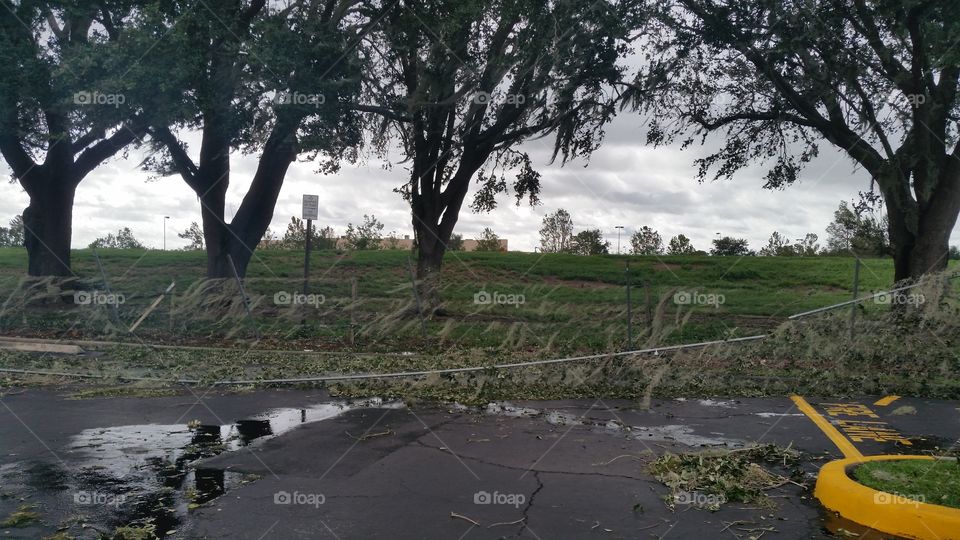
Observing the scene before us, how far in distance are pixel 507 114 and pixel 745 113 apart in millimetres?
6165

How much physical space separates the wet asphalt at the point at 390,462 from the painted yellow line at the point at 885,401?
0.22 m

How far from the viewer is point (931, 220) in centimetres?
1817

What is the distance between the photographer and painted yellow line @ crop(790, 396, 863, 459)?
7.80m

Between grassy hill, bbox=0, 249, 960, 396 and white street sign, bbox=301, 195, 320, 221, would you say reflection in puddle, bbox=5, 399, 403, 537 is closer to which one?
grassy hill, bbox=0, 249, 960, 396

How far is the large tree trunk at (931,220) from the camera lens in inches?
712

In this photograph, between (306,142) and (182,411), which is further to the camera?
(306,142)

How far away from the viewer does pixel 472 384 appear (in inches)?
461

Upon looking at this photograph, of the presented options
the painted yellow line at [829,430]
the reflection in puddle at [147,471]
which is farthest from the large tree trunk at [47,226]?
the painted yellow line at [829,430]

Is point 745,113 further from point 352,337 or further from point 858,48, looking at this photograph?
point 352,337

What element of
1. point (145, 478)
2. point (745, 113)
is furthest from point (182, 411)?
point (745, 113)

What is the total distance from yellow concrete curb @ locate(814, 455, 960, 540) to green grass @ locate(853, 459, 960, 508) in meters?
0.15

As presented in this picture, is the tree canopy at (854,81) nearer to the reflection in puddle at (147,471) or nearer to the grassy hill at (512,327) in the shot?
the grassy hill at (512,327)

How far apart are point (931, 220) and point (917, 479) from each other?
1434cm

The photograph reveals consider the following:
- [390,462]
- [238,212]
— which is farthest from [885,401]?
[238,212]
